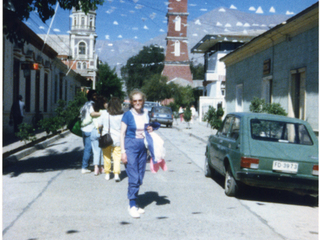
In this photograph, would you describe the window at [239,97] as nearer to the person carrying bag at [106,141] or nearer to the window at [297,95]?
the window at [297,95]

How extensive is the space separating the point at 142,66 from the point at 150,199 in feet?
264

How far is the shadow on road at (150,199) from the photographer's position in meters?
6.04

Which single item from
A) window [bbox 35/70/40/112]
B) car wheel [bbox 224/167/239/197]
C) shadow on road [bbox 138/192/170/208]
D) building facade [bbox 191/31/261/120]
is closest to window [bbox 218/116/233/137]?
car wheel [bbox 224/167/239/197]

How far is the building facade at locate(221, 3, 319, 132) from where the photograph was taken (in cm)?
1217

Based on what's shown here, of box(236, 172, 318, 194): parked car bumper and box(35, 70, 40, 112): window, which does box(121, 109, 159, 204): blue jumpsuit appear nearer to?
box(236, 172, 318, 194): parked car bumper

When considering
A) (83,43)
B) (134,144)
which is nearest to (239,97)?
(134,144)

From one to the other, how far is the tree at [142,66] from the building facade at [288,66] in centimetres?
6461

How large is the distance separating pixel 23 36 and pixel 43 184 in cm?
353

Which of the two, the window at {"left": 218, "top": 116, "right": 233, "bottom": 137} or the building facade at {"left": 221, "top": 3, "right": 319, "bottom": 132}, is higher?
the building facade at {"left": 221, "top": 3, "right": 319, "bottom": 132}

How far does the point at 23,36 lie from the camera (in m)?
8.65

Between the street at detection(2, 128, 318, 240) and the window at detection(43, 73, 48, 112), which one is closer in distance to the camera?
the street at detection(2, 128, 318, 240)

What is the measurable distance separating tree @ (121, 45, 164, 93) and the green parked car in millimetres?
77943

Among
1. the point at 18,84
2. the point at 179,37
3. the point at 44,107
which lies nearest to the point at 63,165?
the point at 18,84

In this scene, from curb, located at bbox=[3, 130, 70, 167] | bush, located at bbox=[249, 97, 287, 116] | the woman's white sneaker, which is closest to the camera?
the woman's white sneaker
